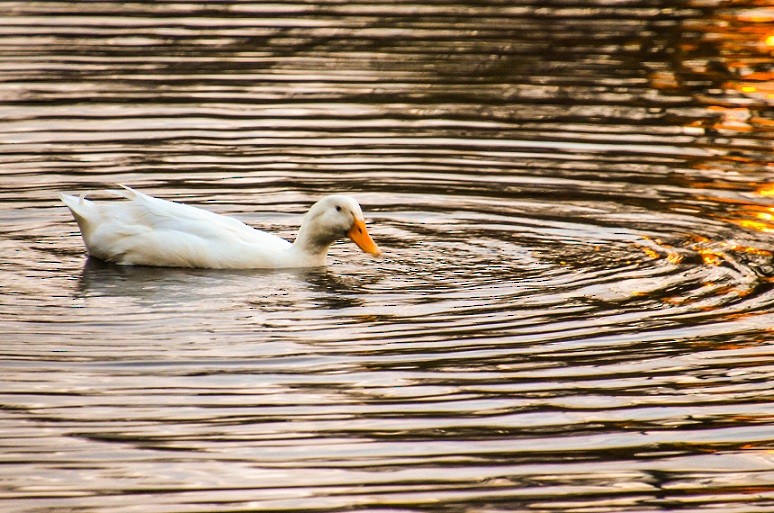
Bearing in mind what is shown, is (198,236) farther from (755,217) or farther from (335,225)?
(755,217)

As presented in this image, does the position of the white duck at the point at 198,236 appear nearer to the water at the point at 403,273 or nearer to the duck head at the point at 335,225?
the duck head at the point at 335,225

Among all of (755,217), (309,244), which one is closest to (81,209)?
(309,244)

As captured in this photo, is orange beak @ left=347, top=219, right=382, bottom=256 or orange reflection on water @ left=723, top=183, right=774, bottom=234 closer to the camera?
orange beak @ left=347, top=219, right=382, bottom=256

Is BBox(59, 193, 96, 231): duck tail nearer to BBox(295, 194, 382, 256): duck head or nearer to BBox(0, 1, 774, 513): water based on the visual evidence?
BBox(0, 1, 774, 513): water

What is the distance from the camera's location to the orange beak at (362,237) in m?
10.3

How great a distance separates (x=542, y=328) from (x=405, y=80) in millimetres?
7851

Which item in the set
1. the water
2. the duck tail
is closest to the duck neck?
the water

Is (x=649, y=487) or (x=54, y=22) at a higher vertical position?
(x=54, y=22)

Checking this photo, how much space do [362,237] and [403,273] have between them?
0.51 meters

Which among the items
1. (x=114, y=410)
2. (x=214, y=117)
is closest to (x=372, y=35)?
(x=214, y=117)

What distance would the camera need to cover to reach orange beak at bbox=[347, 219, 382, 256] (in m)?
10.3

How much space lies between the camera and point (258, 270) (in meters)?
10.3

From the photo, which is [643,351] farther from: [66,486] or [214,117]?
[214,117]

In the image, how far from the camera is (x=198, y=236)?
10.2m
